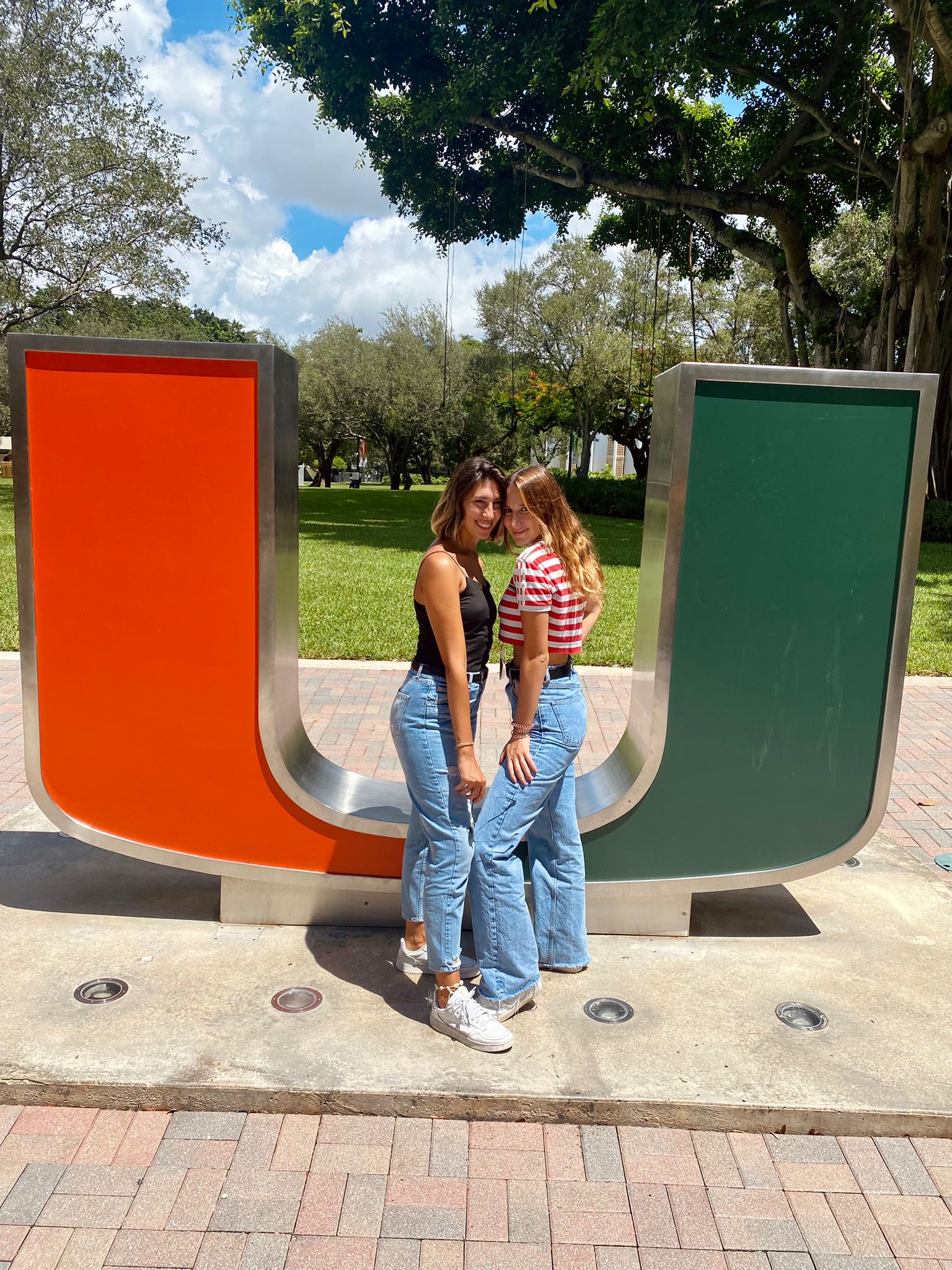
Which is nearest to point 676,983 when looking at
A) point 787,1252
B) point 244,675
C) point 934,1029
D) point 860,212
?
point 934,1029

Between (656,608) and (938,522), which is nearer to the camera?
(656,608)

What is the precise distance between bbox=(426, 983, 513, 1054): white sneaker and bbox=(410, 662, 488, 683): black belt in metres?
1.00

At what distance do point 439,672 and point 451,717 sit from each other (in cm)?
15

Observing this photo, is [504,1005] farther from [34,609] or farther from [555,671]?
[34,609]

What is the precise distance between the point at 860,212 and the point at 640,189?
7.21 meters


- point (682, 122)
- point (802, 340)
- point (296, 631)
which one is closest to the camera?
point (296, 631)

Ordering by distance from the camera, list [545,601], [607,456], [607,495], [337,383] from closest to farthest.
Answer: [545,601]
[607,495]
[337,383]
[607,456]

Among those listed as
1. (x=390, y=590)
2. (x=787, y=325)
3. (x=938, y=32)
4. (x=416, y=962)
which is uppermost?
(x=938, y=32)

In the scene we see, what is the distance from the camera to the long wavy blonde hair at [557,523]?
9.80 feet

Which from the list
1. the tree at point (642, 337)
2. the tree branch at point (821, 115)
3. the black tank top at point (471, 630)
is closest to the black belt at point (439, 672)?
the black tank top at point (471, 630)

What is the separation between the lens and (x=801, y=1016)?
3.25m

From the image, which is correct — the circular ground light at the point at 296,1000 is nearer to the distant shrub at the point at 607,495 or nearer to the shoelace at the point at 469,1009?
the shoelace at the point at 469,1009

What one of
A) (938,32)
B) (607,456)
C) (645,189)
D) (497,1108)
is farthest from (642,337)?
(607,456)

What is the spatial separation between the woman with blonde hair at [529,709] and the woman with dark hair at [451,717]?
0.25 feet
